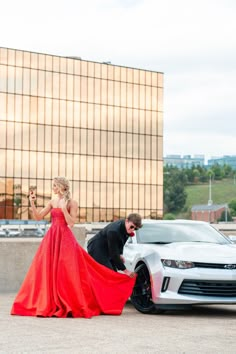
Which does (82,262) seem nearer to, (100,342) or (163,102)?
(100,342)

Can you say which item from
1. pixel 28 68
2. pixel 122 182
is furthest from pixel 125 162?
pixel 28 68

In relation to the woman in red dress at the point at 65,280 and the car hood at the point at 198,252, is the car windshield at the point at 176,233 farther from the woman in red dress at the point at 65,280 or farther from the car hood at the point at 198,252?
the woman in red dress at the point at 65,280

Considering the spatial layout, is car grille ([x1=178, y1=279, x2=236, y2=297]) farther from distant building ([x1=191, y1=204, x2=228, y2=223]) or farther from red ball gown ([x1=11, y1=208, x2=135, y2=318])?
distant building ([x1=191, y1=204, x2=228, y2=223])

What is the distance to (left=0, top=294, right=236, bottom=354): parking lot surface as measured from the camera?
8.29 meters

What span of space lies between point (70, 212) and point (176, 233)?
206cm

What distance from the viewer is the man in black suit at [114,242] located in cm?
1198

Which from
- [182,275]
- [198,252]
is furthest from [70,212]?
[198,252]

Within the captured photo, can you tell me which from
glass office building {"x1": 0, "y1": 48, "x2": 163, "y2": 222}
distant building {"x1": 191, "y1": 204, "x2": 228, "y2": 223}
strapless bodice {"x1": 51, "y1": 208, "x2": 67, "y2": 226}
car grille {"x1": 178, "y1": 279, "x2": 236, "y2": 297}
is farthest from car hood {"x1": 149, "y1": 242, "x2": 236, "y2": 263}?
distant building {"x1": 191, "y1": 204, "x2": 228, "y2": 223}

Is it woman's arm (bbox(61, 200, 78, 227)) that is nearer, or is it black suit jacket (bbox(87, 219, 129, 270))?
woman's arm (bbox(61, 200, 78, 227))

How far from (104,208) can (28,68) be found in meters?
16.1

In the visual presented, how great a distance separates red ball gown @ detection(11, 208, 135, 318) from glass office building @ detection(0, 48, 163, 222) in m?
68.8

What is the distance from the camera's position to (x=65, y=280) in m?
11.7

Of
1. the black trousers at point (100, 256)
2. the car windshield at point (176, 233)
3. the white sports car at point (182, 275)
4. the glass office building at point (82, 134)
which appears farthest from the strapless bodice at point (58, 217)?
the glass office building at point (82, 134)

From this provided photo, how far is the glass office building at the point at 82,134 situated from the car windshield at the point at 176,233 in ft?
221
